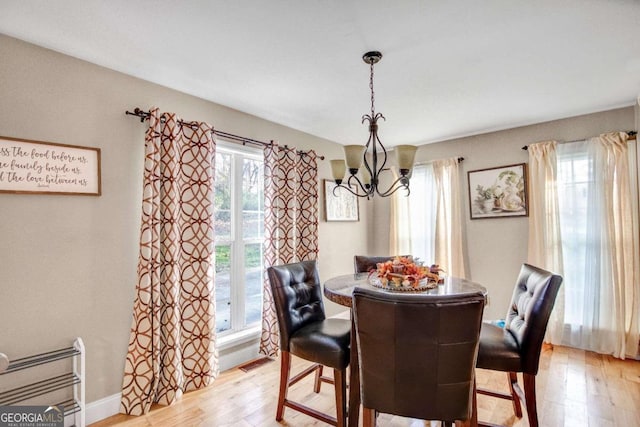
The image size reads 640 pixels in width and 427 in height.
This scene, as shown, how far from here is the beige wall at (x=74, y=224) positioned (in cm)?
184

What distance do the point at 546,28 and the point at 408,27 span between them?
790mm

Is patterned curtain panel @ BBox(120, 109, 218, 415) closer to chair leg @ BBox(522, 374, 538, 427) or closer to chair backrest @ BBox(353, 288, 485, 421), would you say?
chair backrest @ BBox(353, 288, 485, 421)

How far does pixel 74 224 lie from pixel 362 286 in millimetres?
1930

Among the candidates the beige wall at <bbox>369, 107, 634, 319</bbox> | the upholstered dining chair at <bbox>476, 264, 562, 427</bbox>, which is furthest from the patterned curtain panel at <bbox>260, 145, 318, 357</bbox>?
the beige wall at <bbox>369, 107, 634, 319</bbox>

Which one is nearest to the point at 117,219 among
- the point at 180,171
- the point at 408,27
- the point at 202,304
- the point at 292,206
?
the point at 180,171

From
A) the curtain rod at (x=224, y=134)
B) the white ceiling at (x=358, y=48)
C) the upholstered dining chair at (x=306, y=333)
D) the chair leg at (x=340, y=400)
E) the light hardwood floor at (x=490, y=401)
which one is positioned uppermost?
the white ceiling at (x=358, y=48)

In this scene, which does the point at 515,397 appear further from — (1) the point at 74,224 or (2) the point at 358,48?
(1) the point at 74,224

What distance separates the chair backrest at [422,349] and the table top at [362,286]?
45 cm

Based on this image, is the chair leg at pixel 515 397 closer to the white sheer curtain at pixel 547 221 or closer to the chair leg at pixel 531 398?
the chair leg at pixel 531 398

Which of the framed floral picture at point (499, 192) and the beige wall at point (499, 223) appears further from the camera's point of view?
the framed floral picture at point (499, 192)

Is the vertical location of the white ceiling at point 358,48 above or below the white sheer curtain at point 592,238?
above

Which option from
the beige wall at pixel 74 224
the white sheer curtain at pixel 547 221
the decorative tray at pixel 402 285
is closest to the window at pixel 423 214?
the white sheer curtain at pixel 547 221

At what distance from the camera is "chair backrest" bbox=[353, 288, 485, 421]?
130 cm

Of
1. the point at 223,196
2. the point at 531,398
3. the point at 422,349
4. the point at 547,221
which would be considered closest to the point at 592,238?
the point at 547,221
